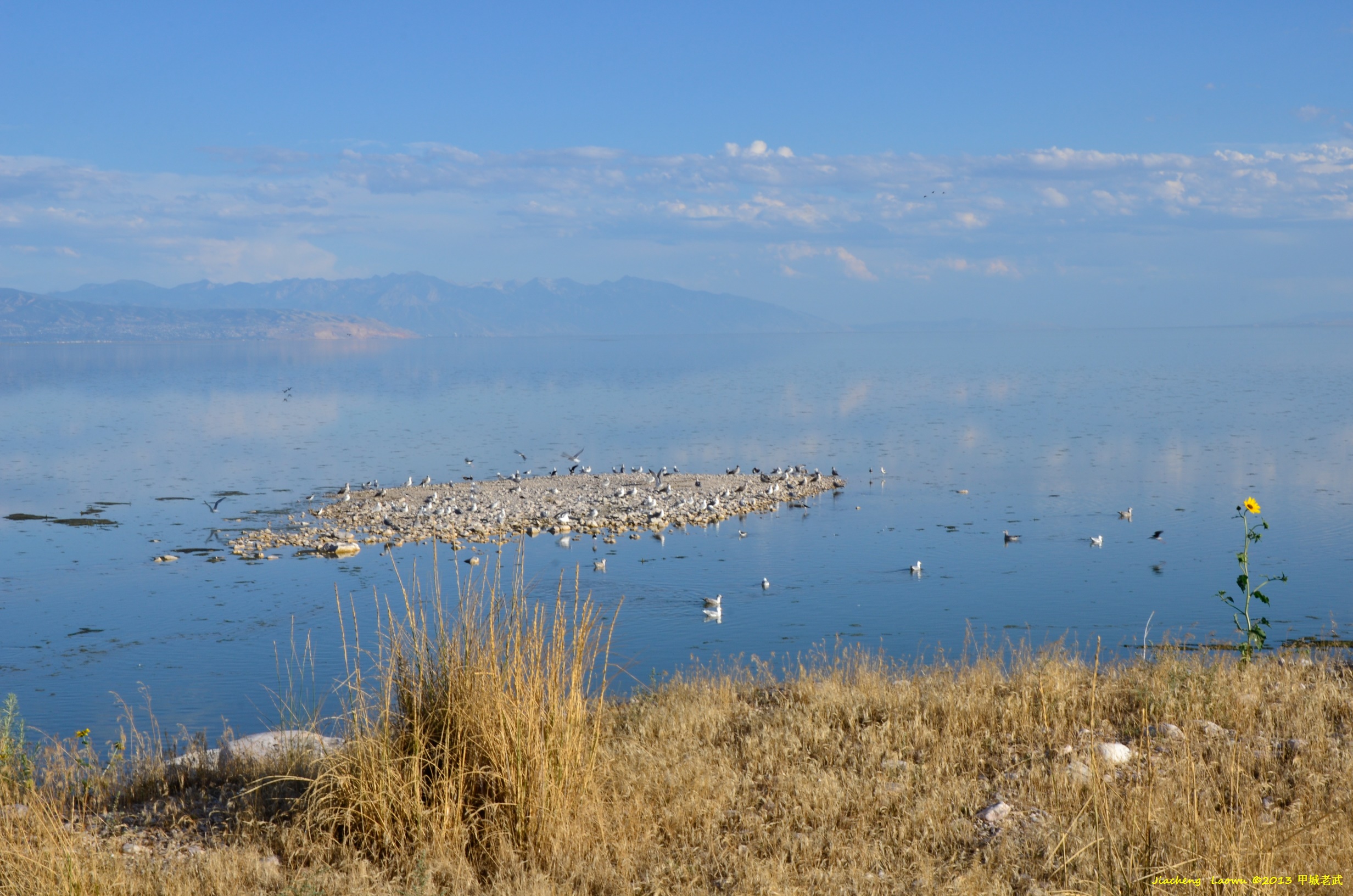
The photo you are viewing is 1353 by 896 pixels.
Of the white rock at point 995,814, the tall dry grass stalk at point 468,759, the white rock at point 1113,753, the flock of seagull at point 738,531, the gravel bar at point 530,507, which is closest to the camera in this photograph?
the tall dry grass stalk at point 468,759

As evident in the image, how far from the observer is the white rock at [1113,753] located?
237 inches

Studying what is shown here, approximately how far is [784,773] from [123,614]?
12.5 m

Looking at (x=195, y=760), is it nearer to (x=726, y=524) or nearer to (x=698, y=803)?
(x=698, y=803)

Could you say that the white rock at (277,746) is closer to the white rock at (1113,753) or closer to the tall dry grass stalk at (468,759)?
the tall dry grass stalk at (468,759)

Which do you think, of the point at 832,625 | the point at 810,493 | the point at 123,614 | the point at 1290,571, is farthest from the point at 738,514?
the point at 123,614

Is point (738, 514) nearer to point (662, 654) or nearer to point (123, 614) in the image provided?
Result: point (662, 654)

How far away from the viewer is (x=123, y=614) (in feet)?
49.0

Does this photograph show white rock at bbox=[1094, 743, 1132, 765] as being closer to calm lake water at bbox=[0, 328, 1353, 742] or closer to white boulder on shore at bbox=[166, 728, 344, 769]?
white boulder on shore at bbox=[166, 728, 344, 769]

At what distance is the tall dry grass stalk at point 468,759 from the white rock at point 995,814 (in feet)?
6.83

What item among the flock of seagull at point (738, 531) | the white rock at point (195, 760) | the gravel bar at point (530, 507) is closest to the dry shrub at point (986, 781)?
the white rock at point (195, 760)

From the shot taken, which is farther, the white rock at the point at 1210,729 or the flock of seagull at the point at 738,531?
the flock of seagull at the point at 738,531

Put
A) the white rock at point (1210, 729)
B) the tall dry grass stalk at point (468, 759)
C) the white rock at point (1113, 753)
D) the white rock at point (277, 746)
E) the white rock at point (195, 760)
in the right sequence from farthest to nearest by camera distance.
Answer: the white rock at point (195, 760) → the white rock at point (1210, 729) → the white rock at point (277, 746) → the white rock at point (1113, 753) → the tall dry grass stalk at point (468, 759)

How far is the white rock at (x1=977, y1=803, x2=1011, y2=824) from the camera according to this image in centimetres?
534

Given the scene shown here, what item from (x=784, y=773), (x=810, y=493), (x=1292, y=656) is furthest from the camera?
(x=810, y=493)
